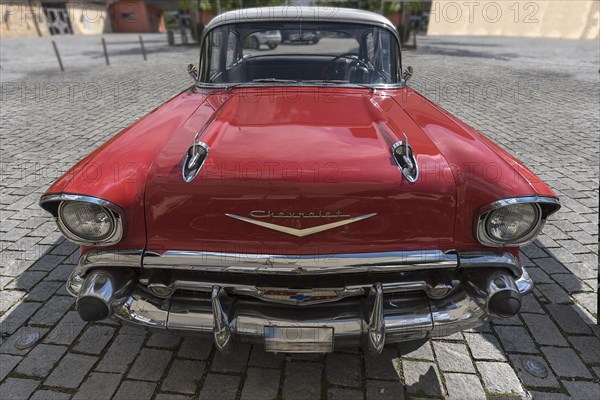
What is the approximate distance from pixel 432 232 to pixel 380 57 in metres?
1.98

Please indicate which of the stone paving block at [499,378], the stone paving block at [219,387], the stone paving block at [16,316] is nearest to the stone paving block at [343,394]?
the stone paving block at [219,387]

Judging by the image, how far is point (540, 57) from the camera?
15.8 meters

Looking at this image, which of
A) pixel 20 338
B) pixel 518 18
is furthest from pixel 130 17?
pixel 20 338

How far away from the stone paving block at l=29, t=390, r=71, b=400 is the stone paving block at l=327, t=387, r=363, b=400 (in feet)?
4.68

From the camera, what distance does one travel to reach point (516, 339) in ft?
8.08

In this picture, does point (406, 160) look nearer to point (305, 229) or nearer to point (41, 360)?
point (305, 229)

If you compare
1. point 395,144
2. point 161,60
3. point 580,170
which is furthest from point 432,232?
point 161,60

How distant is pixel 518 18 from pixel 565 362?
31736mm

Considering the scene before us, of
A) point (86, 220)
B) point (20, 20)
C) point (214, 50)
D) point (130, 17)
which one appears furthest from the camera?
point (130, 17)

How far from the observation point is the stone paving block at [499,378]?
214 centimetres

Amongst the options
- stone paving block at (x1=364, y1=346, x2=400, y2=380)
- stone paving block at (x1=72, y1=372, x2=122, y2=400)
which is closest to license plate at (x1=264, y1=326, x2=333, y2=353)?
stone paving block at (x1=364, y1=346, x2=400, y2=380)

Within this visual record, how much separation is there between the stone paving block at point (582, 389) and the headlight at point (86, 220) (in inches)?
101

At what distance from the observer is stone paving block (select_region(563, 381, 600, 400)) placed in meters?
2.10

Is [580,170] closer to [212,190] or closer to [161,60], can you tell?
[212,190]
